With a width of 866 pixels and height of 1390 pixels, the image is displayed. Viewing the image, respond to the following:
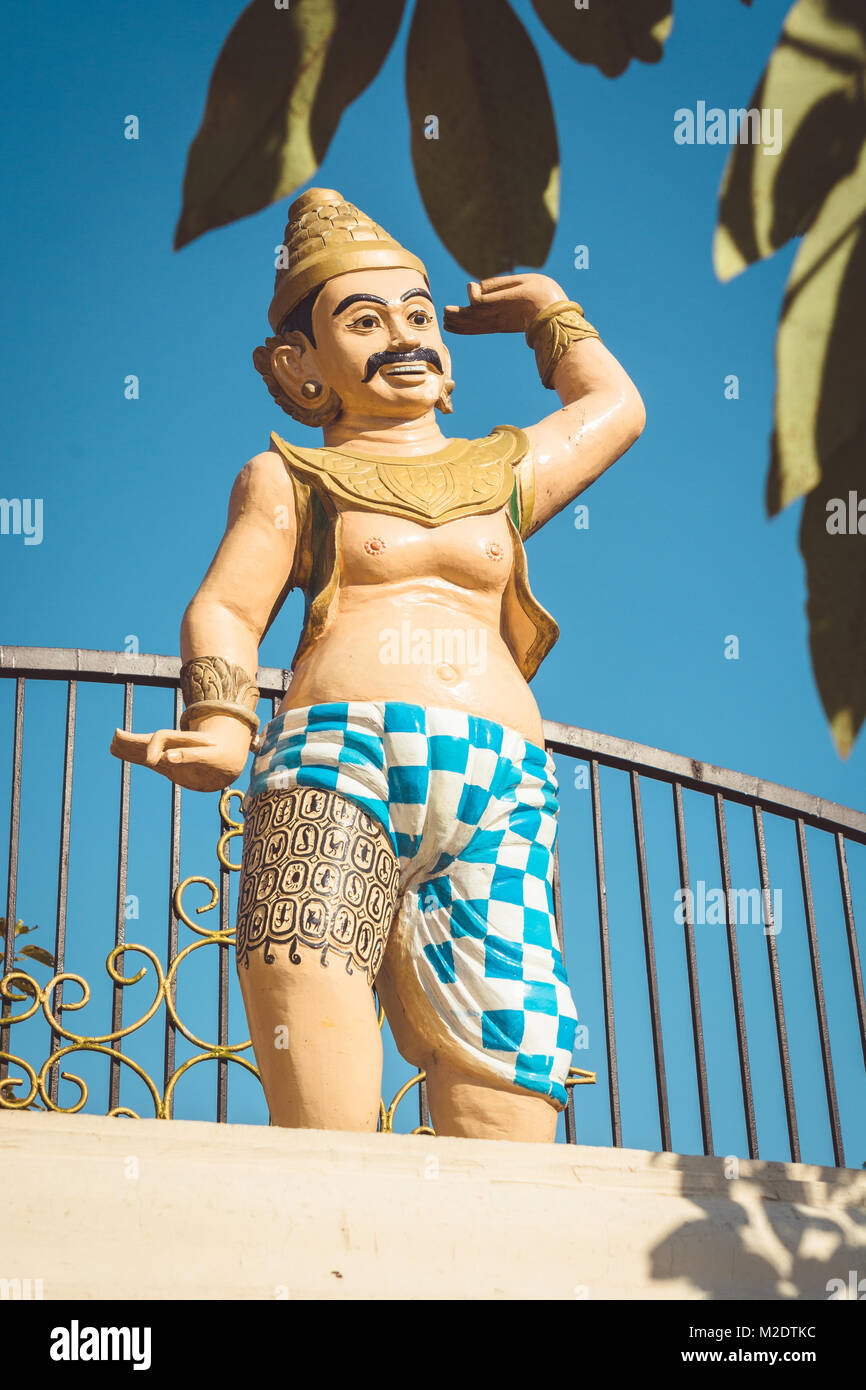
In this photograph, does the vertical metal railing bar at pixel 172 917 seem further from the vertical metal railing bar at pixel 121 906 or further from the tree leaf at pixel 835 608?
the tree leaf at pixel 835 608

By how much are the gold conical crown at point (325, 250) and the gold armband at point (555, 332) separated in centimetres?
26

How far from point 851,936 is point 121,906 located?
2086 mm

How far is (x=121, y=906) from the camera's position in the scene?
330 cm

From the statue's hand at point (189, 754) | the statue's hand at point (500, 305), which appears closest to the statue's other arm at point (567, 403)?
the statue's hand at point (500, 305)

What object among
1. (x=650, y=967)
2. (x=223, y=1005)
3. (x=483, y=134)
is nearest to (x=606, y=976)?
(x=650, y=967)

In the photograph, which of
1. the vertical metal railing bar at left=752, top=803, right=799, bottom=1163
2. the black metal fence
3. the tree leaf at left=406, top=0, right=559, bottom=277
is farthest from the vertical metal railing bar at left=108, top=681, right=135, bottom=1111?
the tree leaf at left=406, top=0, right=559, bottom=277

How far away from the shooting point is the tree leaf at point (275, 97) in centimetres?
60

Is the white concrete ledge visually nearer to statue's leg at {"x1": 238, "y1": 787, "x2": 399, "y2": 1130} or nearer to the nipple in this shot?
statue's leg at {"x1": 238, "y1": 787, "x2": 399, "y2": 1130}

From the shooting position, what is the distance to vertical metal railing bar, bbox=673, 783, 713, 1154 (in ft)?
12.1

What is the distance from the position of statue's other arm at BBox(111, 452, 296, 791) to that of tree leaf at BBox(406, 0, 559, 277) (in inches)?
68.3

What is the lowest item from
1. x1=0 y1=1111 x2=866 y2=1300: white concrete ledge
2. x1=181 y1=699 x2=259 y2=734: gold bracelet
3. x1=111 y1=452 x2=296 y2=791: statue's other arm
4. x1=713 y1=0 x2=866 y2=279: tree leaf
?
x1=0 y1=1111 x2=866 y2=1300: white concrete ledge

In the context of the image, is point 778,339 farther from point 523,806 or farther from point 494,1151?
point 523,806
